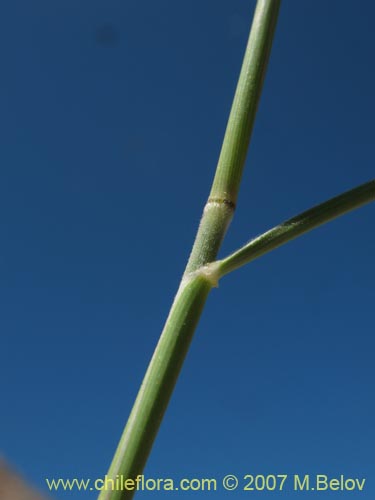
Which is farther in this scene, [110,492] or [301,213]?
[301,213]

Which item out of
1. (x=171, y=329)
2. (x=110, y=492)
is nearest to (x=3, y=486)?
(x=110, y=492)

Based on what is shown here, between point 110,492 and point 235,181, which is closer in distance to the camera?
point 110,492

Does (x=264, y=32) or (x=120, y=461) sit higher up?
(x=264, y=32)

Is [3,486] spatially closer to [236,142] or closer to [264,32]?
[236,142]

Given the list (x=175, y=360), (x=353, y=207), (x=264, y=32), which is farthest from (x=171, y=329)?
(x=264, y=32)

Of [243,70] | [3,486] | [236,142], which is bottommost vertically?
[3,486]

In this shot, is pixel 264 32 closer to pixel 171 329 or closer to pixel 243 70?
pixel 243 70
